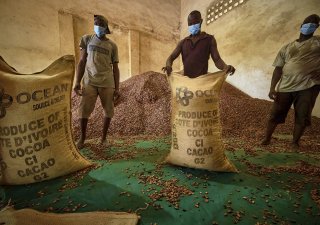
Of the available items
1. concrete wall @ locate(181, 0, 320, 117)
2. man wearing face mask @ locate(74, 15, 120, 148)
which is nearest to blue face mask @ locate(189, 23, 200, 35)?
man wearing face mask @ locate(74, 15, 120, 148)

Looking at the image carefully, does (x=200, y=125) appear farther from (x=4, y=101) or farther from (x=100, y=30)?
(x=100, y=30)

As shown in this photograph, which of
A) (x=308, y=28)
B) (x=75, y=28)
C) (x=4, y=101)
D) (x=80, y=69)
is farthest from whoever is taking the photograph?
(x=75, y=28)

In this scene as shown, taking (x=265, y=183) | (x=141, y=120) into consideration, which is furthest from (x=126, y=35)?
(x=265, y=183)

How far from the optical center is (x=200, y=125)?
175cm

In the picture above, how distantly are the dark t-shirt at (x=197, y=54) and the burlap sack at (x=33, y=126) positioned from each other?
1287mm

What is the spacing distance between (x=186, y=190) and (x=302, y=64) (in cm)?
219

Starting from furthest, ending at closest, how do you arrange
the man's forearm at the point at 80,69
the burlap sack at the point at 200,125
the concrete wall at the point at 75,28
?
the concrete wall at the point at 75,28, the man's forearm at the point at 80,69, the burlap sack at the point at 200,125

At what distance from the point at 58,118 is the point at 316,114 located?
488 centimetres

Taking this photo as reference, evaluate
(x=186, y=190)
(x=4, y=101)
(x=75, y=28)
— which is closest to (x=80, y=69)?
(x=4, y=101)

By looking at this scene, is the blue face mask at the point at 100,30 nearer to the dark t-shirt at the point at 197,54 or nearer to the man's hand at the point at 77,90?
the man's hand at the point at 77,90

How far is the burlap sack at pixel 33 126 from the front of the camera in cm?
141

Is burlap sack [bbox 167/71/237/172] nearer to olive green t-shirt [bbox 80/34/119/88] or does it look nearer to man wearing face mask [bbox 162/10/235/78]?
man wearing face mask [bbox 162/10/235/78]

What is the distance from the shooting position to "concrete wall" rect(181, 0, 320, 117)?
4.63 meters

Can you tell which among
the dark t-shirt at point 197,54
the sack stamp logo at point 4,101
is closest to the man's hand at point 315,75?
the dark t-shirt at point 197,54
